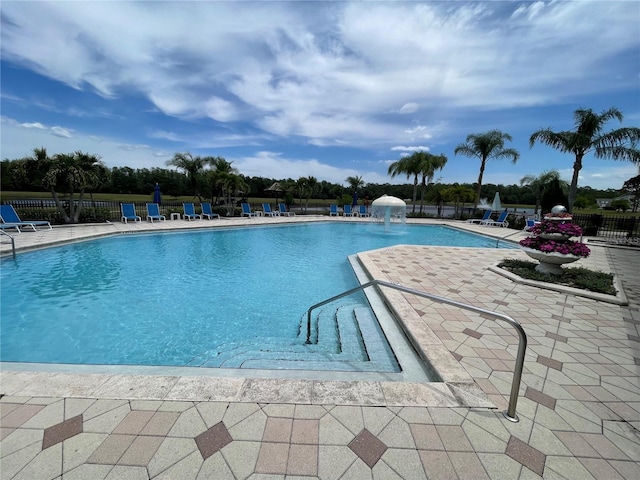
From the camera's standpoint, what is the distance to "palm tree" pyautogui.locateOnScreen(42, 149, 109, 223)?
428 inches

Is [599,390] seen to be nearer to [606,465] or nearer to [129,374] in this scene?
[606,465]

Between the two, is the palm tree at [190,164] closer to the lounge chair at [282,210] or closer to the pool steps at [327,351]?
the lounge chair at [282,210]

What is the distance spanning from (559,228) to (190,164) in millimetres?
21818

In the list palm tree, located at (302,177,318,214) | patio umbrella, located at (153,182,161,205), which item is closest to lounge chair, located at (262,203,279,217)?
palm tree, located at (302,177,318,214)

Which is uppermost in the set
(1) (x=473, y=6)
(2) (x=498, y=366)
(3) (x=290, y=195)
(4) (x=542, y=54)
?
(1) (x=473, y=6)

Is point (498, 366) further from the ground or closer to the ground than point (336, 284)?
further from the ground

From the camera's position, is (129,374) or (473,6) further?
(473,6)

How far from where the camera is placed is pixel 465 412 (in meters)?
2.03

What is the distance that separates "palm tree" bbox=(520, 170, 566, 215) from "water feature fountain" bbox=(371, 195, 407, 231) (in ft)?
44.3

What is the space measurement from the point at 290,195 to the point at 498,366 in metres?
23.0

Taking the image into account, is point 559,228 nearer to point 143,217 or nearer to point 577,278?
point 577,278

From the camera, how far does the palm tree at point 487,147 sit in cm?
1972

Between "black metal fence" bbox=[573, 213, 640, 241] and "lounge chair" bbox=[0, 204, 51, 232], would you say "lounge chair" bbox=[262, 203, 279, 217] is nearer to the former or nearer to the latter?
"lounge chair" bbox=[0, 204, 51, 232]

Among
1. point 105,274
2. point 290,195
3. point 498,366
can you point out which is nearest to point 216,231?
point 105,274
